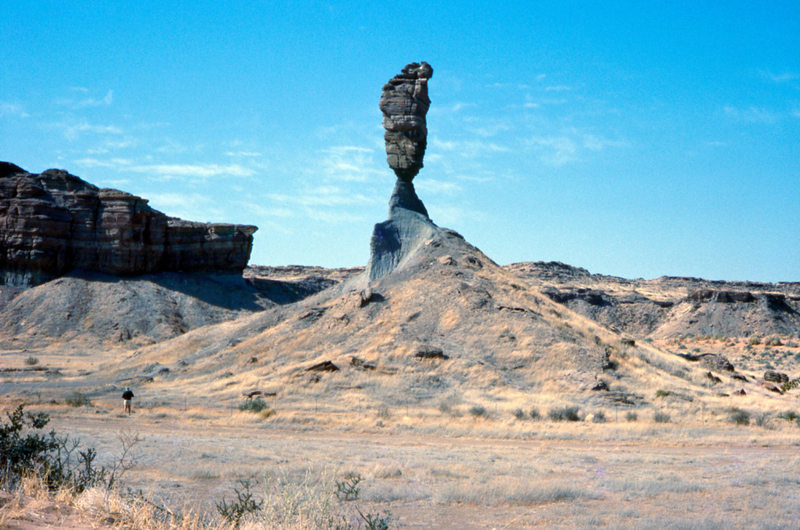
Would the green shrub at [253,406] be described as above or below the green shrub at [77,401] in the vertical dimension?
above

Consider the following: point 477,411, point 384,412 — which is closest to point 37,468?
point 384,412

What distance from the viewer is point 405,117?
130ft

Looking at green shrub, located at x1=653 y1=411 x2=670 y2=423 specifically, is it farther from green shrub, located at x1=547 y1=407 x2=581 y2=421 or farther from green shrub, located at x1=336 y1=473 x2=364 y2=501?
green shrub, located at x1=336 y1=473 x2=364 y2=501

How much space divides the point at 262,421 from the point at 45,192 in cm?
6628

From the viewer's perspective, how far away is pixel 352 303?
36875 mm

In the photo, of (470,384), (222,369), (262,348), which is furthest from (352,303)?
(470,384)

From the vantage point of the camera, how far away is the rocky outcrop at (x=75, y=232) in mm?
73625

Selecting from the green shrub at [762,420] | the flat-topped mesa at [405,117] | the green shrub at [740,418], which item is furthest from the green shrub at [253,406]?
the flat-topped mesa at [405,117]

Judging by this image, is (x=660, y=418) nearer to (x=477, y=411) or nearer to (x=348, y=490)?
(x=477, y=411)

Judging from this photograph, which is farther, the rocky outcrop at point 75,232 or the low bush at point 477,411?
the rocky outcrop at point 75,232

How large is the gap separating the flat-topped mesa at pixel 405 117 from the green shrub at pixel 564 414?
20340 millimetres

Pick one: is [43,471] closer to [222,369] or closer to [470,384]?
[470,384]

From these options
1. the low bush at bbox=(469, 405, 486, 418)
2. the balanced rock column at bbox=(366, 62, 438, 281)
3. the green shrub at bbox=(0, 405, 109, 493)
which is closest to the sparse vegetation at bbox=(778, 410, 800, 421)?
the low bush at bbox=(469, 405, 486, 418)

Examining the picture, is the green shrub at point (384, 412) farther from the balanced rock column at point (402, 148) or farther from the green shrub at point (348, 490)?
the balanced rock column at point (402, 148)
